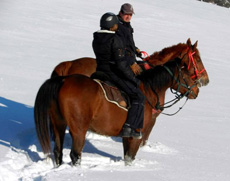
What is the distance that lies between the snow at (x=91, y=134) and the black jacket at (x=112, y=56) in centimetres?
133

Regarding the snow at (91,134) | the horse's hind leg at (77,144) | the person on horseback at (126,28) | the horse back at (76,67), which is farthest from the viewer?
the horse back at (76,67)

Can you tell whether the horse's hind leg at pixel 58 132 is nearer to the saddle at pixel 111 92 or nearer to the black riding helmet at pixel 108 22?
the saddle at pixel 111 92

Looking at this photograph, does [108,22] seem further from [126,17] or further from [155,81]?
[126,17]

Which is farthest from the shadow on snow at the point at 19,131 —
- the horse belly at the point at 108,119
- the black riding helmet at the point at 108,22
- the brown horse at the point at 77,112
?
the black riding helmet at the point at 108,22

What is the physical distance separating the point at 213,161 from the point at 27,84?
651 centimetres

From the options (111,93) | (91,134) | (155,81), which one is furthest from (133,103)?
(91,134)

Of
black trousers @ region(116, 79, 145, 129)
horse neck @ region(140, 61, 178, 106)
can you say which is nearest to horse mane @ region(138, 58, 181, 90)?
horse neck @ region(140, 61, 178, 106)

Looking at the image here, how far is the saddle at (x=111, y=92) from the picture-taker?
581 centimetres

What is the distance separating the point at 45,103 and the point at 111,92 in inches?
37.2

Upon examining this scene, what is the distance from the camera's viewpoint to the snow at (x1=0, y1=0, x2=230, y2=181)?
5918 mm

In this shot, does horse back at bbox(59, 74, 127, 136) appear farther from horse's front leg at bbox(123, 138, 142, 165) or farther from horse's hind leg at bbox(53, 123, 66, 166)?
horse's front leg at bbox(123, 138, 142, 165)

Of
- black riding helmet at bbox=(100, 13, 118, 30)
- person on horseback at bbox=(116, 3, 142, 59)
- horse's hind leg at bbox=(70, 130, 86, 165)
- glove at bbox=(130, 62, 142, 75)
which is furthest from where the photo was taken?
person on horseback at bbox=(116, 3, 142, 59)

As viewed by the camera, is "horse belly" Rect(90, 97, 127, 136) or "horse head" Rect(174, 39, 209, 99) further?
"horse head" Rect(174, 39, 209, 99)

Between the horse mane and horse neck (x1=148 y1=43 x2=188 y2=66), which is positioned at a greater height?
horse neck (x1=148 y1=43 x2=188 y2=66)
